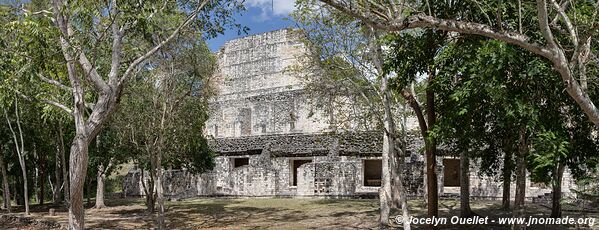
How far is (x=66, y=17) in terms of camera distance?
7.74 meters

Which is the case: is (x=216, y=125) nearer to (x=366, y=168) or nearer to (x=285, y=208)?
(x=366, y=168)

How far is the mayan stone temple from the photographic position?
18.7m

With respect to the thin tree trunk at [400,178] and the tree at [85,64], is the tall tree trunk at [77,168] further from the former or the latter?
the thin tree trunk at [400,178]

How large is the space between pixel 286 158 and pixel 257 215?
6.46m

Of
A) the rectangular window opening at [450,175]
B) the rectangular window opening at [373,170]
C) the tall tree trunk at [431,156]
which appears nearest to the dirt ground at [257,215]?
the tall tree trunk at [431,156]

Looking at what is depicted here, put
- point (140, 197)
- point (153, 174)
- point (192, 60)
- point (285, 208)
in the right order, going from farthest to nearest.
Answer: point (140, 197) → point (285, 208) → point (153, 174) → point (192, 60)

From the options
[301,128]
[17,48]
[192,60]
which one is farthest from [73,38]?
[301,128]

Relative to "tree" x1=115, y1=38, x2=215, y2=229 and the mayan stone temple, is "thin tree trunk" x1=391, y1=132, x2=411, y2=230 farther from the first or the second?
"tree" x1=115, y1=38, x2=215, y2=229

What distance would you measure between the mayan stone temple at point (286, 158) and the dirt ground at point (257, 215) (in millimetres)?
1174

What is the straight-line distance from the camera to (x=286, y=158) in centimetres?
2100

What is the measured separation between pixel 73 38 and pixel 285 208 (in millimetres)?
9733

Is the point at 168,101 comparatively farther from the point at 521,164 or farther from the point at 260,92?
the point at 260,92

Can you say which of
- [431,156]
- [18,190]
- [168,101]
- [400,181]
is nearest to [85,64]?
[168,101]

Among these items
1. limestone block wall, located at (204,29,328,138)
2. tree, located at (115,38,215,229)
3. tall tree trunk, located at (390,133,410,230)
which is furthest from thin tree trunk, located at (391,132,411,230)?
limestone block wall, located at (204,29,328,138)
